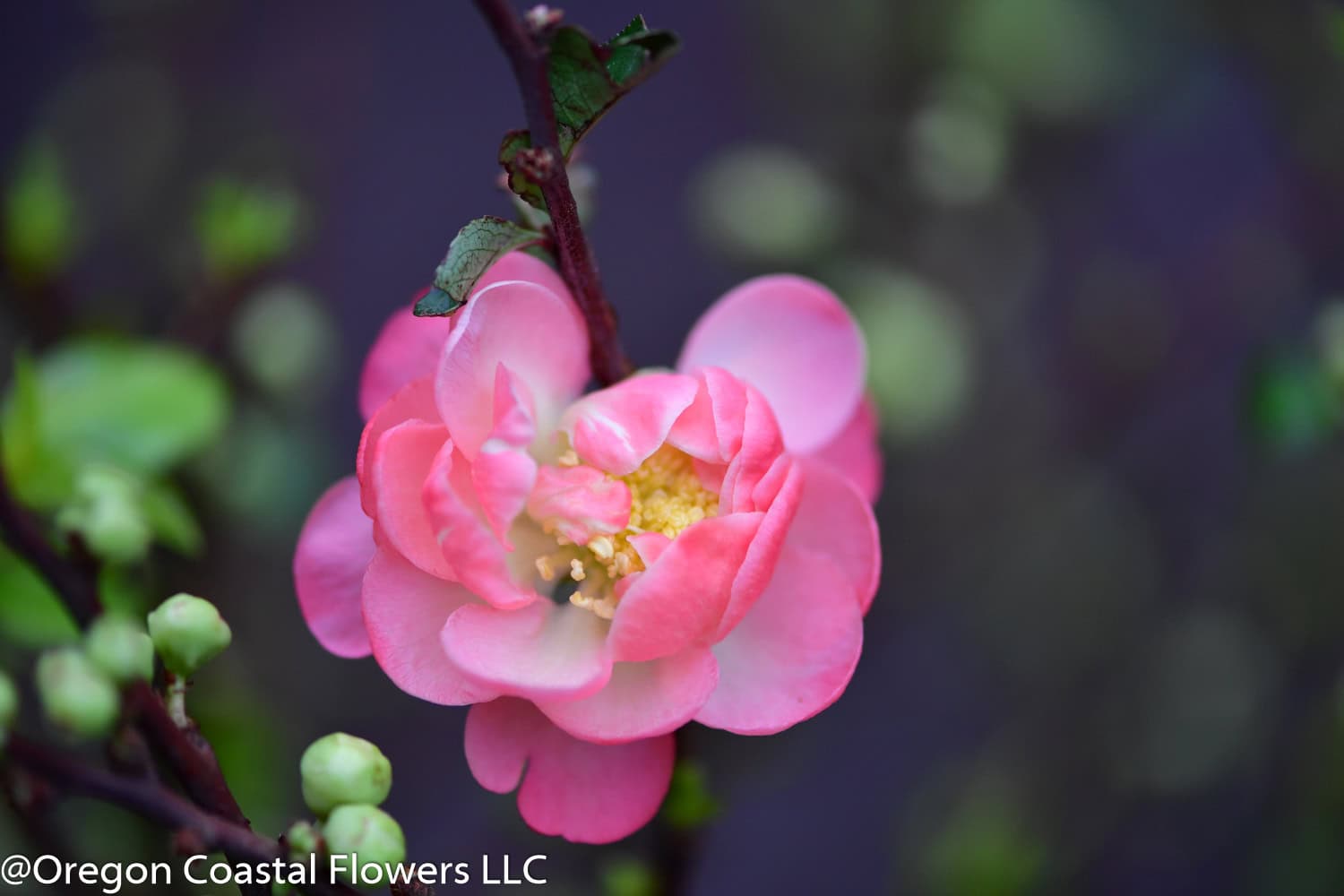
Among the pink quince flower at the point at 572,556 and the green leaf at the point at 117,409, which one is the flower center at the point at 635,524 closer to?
the pink quince flower at the point at 572,556

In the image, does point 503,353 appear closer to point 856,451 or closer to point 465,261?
point 465,261

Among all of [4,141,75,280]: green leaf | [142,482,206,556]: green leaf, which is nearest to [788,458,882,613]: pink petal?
[142,482,206,556]: green leaf

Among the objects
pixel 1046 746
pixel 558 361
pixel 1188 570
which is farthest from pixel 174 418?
pixel 1188 570

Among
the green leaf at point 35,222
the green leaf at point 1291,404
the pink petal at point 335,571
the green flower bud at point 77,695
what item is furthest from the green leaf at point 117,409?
the green leaf at point 1291,404

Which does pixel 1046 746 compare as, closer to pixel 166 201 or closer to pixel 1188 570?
pixel 1188 570

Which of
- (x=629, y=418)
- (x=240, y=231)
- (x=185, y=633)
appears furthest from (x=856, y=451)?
(x=240, y=231)
